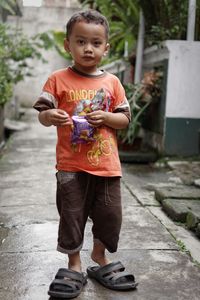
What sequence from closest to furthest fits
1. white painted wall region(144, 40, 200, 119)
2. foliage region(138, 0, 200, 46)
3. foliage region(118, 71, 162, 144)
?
white painted wall region(144, 40, 200, 119) → foliage region(118, 71, 162, 144) → foliage region(138, 0, 200, 46)

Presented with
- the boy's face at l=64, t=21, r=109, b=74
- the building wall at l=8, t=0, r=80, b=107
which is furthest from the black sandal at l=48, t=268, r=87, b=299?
the building wall at l=8, t=0, r=80, b=107

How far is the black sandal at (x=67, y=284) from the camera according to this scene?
86.1 inches

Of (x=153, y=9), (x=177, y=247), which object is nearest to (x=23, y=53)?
(x=153, y=9)

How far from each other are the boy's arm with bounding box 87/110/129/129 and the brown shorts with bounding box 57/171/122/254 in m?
0.28

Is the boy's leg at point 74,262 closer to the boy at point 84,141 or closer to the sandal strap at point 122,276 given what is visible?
the boy at point 84,141

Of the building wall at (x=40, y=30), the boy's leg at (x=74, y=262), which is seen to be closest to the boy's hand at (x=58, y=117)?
the boy's leg at (x=74, y=262)

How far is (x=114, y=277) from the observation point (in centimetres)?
236

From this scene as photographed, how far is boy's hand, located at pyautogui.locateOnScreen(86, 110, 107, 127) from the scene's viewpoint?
2223 millimetres

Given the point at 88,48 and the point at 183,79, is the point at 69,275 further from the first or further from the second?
the point at 183,79

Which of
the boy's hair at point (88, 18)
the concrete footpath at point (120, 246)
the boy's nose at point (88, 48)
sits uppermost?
the boy's hair at point (88, 18)

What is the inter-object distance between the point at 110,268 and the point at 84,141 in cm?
71

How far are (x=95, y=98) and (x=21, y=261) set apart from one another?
43.2 inches

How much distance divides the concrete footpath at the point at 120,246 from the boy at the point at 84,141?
167 mm

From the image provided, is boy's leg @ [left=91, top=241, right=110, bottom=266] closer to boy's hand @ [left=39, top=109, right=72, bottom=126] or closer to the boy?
the boy
